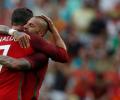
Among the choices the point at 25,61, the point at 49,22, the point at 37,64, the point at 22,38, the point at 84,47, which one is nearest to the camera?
the point at 22,38

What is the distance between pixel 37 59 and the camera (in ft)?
28.5

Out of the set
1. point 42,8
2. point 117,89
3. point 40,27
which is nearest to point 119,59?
point 117,89

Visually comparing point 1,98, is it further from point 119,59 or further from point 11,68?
point 119,59

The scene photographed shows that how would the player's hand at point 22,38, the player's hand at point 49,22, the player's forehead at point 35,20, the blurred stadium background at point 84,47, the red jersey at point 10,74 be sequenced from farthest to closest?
the blurred stadium background at point 84,47
the player's hand at point 49,22
the player's forehead at point 35,20
the red jersey at point 10,74
the player's hand at point 22,38

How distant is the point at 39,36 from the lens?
8766 mm

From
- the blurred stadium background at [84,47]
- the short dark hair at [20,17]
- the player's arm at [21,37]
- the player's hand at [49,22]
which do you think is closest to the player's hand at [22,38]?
the player's arm at [21,37]

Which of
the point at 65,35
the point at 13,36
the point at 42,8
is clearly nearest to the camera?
the point at 13,36

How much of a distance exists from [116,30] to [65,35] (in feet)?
3.99

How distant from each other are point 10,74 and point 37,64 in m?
0.33

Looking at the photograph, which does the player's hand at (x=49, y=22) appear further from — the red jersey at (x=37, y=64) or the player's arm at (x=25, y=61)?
the player's arm at (x=25, y=61)

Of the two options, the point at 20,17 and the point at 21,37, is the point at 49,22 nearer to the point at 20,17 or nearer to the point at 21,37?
the point at 20,17

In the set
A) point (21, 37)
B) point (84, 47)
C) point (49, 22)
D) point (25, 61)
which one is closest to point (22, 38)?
point (21, 37)

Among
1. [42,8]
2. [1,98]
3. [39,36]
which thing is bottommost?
[42,8]

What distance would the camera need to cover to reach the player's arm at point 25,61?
8523 millimetres
